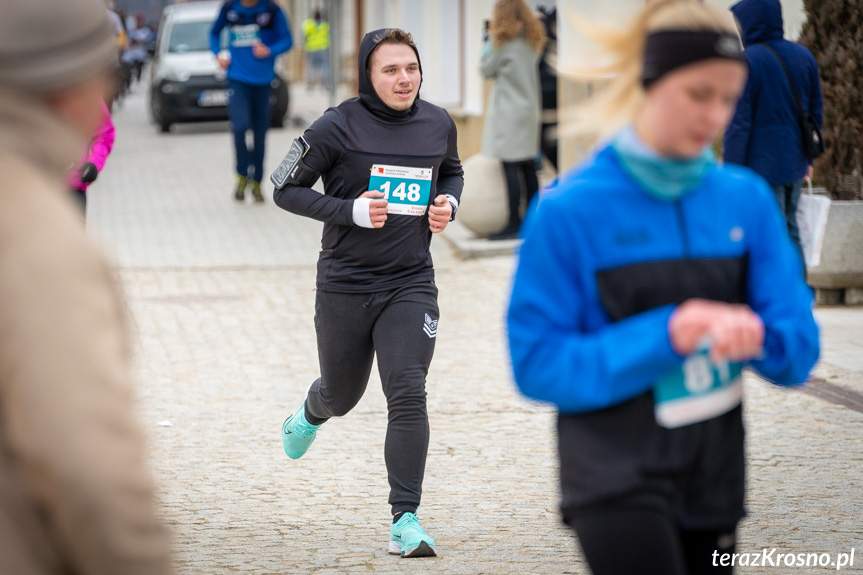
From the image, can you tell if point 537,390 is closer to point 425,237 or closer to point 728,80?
point 728,80

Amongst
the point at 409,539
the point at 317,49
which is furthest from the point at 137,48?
the point at 409,539

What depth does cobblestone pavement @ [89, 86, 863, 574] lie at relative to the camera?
4672mm

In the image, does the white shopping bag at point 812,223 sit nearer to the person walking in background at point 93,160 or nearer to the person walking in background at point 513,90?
the person walking in background at point 513,90

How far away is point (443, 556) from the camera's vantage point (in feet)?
15.0

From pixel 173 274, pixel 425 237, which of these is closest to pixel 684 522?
pixel 425 237

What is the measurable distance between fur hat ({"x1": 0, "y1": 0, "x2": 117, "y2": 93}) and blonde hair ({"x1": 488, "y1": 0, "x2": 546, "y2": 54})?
32.6 ft

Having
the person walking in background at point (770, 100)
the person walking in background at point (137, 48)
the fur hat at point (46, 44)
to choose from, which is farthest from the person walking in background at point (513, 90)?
the person walking in background at point (137, 48)

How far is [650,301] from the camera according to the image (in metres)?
2.46

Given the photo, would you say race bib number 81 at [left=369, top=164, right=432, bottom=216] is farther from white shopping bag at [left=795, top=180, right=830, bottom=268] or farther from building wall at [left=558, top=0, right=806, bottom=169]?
building wall at [left=558, top=0, right=806, bottom=169]

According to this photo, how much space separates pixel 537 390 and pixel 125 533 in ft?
3.39

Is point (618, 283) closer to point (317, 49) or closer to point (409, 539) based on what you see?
point (409, 539)

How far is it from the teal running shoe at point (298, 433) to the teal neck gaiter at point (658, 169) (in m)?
2.88

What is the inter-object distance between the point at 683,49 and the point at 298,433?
312cm

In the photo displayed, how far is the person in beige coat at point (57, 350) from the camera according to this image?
1525mm
